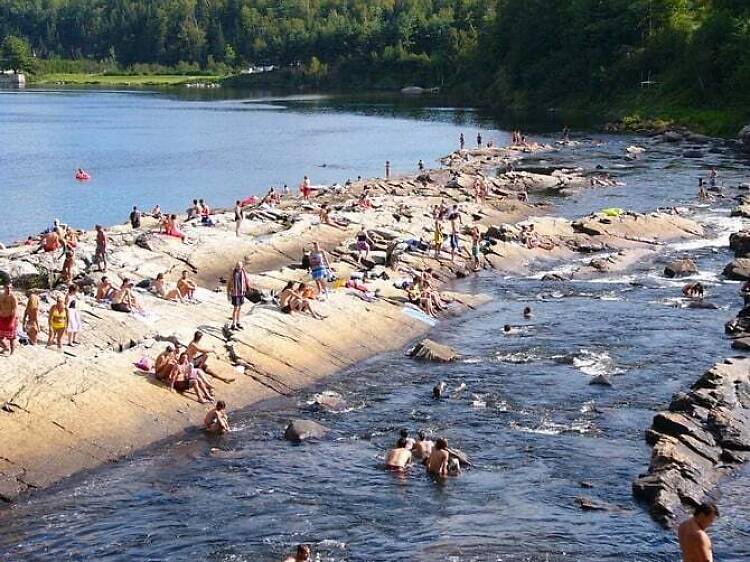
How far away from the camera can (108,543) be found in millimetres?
22625

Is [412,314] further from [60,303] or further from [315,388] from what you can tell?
[60,303]

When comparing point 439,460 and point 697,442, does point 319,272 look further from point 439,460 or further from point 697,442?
point 697,442

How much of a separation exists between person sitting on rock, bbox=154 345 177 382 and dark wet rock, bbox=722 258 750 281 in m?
27.9

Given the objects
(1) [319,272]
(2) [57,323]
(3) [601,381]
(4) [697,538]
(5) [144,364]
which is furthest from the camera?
(1) [319,272]

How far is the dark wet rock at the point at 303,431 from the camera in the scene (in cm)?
2869

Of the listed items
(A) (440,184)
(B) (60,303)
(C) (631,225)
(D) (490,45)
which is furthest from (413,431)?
(D) (490,45)

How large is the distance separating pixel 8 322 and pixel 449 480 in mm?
13064

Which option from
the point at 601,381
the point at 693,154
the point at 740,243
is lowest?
the point at 601,381

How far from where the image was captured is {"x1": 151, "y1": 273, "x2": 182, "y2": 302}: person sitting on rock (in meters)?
37.1

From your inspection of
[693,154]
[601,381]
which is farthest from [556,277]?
[693,154]

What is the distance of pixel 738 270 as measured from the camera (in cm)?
4725

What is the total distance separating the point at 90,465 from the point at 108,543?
4.50 meters

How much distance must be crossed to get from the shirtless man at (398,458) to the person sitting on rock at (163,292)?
13.2m

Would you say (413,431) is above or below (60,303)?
below
